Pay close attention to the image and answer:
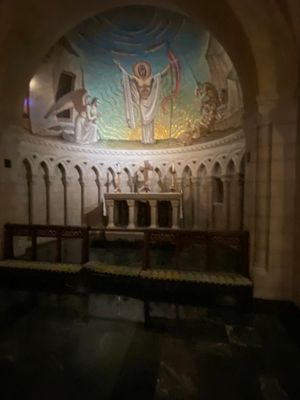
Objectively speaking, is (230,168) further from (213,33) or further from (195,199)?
(213,33)

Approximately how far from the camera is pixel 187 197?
10.1 m

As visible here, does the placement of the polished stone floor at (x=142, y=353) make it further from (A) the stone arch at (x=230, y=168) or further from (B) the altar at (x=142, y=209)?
(A) the stone arch at (x=230, y=168)

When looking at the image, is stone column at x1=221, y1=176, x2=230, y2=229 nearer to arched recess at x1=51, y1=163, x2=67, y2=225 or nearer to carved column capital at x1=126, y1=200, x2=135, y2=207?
carved column capital at x1=126, y1=200, x2=135, y2=207

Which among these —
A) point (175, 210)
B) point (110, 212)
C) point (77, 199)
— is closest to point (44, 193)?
point (77, 199)

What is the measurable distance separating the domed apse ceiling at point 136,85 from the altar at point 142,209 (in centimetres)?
252

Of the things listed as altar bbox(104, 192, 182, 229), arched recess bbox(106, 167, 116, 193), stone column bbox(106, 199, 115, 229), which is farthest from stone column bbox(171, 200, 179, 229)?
arched recess bbox(106, 167, 116, 193)

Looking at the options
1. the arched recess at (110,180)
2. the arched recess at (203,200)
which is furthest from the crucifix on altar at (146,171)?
the arched recess at (203,200)

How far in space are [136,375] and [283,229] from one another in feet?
9.90

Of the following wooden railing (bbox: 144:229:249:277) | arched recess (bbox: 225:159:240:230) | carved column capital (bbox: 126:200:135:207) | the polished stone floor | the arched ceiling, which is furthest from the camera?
carved column capital (bbox: 126:200:135:207)

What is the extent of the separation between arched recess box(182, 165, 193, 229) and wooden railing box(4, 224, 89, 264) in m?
5.72

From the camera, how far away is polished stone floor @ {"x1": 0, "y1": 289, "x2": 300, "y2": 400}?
88.6 inches

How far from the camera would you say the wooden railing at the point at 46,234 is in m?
4.95

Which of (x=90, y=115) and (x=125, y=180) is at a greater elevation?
(x=90, y=115)

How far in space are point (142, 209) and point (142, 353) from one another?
7.29m
